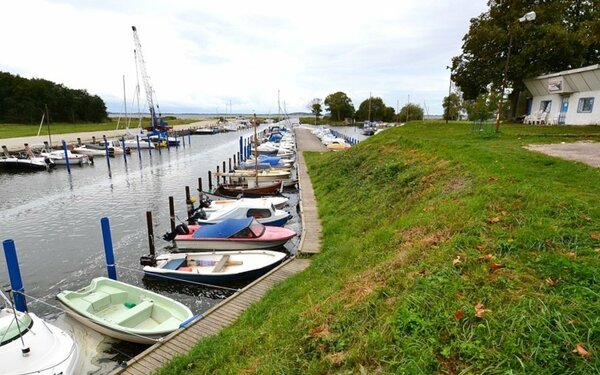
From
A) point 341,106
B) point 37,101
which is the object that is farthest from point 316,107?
point 37,101

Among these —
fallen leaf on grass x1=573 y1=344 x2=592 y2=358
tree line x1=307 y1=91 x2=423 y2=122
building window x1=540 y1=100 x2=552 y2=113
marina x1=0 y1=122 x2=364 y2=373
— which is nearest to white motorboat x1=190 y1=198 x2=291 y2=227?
marina x1=0 y1=122 x2=364 y2=373

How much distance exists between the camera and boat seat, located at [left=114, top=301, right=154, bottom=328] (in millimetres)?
10297

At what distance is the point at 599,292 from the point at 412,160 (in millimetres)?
12853

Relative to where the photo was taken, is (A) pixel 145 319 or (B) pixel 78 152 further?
(B) pixel 78 152

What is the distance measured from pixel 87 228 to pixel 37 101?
9051 centimetres

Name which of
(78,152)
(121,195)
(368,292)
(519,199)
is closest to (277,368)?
(368,292)

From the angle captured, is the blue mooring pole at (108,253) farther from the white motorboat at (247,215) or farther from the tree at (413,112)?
the tree at (413,112)

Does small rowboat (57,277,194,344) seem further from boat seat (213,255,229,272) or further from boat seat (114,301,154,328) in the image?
boat seat (213,255,229,272)

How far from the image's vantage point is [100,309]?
11055mm

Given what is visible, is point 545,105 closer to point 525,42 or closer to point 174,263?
point 525,42

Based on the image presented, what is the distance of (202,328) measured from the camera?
898cm

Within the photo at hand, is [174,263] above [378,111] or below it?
below

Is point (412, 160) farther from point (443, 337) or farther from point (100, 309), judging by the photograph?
point (100, 309)

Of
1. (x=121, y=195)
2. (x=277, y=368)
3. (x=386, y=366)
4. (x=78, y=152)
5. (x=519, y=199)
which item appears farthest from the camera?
(x=78, y=152)
